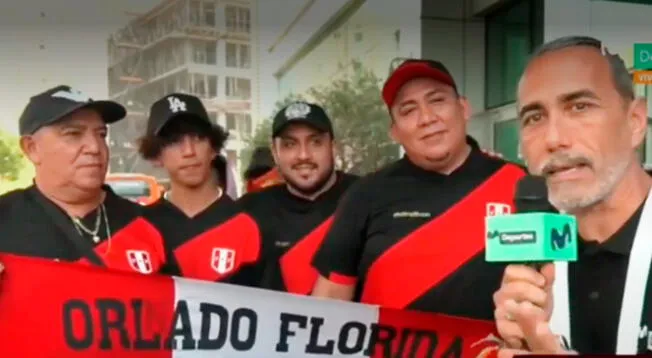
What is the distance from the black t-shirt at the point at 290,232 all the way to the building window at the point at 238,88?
0.64 meters

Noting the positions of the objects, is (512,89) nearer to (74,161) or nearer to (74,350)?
(74,161)

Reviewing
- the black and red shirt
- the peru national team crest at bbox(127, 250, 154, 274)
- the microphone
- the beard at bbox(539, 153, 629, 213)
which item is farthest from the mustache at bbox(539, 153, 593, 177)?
the peru national team crest at bbox(127, 250, 154, 274)

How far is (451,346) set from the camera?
199 cm

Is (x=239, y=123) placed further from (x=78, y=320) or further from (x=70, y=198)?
(x=78, y=320)

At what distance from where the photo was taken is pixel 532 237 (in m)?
1.04

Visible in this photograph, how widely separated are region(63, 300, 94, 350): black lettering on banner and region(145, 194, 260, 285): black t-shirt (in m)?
0.65

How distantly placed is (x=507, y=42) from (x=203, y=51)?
4.97 ft

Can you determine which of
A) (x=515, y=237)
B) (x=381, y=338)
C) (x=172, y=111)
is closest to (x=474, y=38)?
(x=172, y=111)

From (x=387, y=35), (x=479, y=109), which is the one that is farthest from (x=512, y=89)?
(x=387, y=35)

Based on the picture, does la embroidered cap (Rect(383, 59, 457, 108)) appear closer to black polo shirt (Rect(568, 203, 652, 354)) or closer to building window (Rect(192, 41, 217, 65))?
black polo shirt (Rect(568, 203, 652, 354))

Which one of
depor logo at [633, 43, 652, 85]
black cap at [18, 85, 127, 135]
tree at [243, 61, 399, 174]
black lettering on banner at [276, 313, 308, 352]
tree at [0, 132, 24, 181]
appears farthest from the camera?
tree at [243, 61, 399, 174]

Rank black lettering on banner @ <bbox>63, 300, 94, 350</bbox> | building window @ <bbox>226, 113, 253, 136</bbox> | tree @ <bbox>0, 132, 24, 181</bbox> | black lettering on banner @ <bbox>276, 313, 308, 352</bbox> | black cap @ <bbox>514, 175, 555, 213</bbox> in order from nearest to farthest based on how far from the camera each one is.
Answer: black cap @ <bbox>514, 175, 555, 213</bbox>
black lettering on banner @ <bbox>63, 300, 94, 350</bbox>
black lettering on banner @ <bbox>276, 313, 308, 352</bbox>
tree @ <bbox>0, 132, 24, 181</bbox>
building window @ <bbox>226, 113, 253, 136</bbox>

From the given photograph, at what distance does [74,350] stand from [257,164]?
1.67 m

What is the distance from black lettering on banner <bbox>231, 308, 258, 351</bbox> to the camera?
193 centimetres
